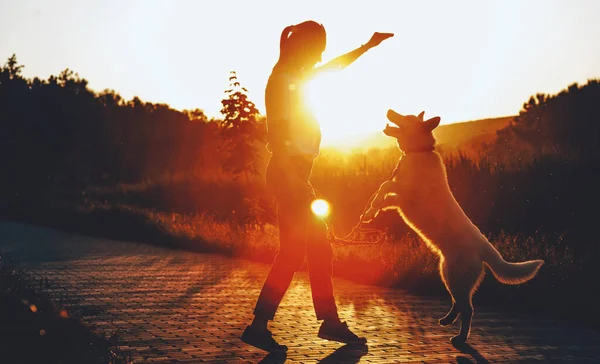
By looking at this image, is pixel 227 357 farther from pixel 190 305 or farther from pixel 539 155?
pixel 539 155

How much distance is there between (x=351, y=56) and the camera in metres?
6.01

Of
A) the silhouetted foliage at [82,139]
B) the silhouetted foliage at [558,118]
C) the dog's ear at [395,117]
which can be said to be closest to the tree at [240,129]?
the silhouetted foliage at [82,139]

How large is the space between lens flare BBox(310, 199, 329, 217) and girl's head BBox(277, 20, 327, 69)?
114cm

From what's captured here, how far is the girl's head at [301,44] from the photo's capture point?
5.88m

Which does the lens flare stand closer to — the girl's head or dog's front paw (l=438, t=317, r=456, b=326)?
the girl's head

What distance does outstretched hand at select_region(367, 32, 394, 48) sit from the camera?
19.8 ft

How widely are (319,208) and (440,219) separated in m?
1.19

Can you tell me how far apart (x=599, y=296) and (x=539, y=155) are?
1034 centimetres

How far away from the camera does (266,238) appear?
557 inches

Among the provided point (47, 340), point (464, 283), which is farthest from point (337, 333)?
point (47, 340)

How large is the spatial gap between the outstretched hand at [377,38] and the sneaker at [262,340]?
101 inches

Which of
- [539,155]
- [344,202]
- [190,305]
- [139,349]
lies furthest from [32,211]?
[139,349]

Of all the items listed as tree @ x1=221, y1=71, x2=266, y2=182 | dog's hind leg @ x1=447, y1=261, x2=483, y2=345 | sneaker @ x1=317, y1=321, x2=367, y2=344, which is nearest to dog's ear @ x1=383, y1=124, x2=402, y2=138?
dog's hind leg @ x1=447, y1=261, x2=483, y2=345

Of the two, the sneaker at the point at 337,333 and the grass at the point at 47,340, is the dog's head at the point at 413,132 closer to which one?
the sneaker at the point at 337,333
